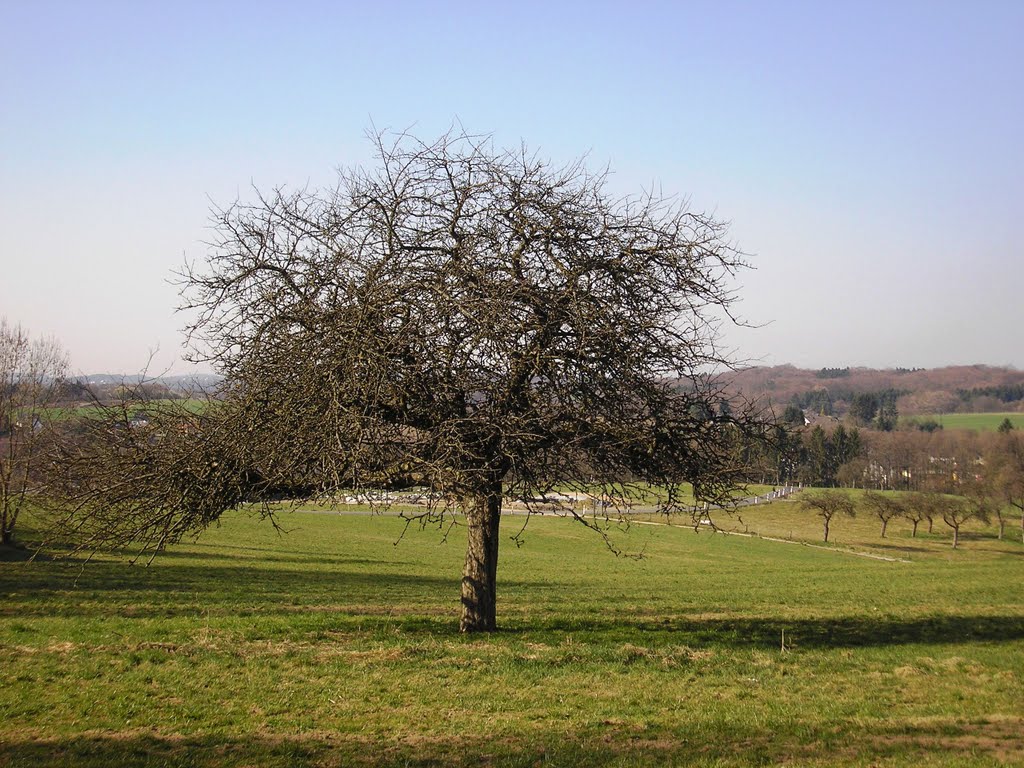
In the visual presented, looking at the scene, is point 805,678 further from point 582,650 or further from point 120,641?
point 120,641

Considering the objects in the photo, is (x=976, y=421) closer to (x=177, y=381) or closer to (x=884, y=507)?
(x=884, y=507)

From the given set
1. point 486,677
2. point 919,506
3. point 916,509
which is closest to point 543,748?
point 486,677

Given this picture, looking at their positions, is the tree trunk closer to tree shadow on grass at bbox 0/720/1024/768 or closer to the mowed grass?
the mowed grass

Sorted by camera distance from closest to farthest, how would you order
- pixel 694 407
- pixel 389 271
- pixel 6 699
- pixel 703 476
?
1. pixel 6 699
2. pixel 389 271
3. pixel 703 476
4. pixel 694 407

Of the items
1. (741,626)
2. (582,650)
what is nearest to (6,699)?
(582,650)

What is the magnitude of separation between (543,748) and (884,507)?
70.6 metres

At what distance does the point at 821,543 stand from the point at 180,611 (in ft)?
186

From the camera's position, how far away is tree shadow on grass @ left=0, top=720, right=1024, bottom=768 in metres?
6.79

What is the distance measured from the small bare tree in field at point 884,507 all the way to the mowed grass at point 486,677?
168 feet

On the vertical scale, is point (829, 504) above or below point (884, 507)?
above

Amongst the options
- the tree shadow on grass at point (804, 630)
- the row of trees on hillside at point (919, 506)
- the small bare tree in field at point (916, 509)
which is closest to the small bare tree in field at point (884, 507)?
the row of trees on hillside at point (919, 506)

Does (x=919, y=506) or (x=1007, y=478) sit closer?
(x=919, y=506)

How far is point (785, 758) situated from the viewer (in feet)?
24.1

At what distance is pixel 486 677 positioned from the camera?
10.0m
